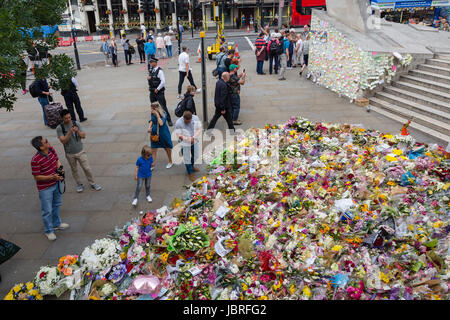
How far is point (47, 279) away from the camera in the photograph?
13.3ft

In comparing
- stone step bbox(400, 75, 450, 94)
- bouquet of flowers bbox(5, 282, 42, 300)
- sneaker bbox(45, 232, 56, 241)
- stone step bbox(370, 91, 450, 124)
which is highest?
stone step bbox(400, 75, 450, 94)

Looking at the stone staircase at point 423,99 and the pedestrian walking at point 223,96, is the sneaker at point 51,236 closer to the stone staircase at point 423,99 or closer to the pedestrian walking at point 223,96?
the pedestrian walking at point 223,96

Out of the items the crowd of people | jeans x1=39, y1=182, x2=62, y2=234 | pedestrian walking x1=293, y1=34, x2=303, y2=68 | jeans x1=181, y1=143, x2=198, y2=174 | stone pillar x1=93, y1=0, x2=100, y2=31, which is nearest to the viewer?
jeans x1=39, y1=182, x2=62, y2=234

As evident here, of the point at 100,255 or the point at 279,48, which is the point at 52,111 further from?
the point at 279,48

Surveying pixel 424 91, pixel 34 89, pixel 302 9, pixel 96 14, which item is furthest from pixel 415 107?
→ pixel 96 14

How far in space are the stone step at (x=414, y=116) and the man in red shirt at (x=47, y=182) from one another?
28.6ft

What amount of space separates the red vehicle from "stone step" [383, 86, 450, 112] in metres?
23.0

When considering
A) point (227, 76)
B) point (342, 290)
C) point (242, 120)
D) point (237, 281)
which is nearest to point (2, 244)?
point (237, 281)

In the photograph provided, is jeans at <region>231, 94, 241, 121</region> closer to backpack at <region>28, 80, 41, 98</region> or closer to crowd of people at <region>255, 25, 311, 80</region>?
backpack at <region>28, 80, 41, 98</region>

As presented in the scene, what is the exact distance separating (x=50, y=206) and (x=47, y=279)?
132cm

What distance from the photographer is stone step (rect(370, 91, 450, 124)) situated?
8516 millimetres

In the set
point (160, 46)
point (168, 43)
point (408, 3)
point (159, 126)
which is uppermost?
point (408, 3)

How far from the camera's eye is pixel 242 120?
9.66m

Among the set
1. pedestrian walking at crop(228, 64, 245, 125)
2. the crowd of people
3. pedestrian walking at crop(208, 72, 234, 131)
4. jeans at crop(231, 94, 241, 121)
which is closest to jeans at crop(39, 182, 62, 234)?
pedestrian walking at crop(208, 72, 234, 131)
